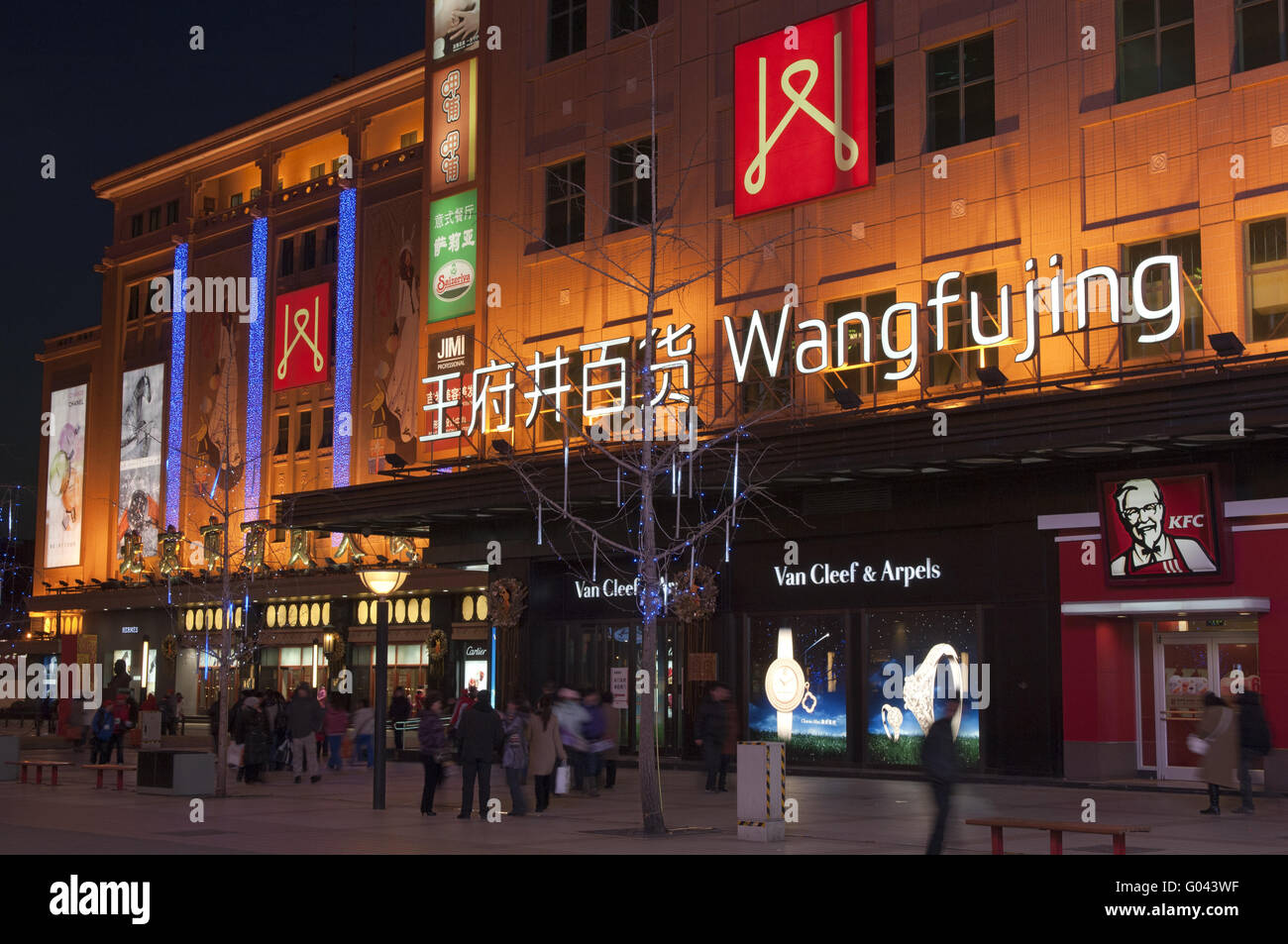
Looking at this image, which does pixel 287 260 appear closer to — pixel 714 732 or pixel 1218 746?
pixel 714 732

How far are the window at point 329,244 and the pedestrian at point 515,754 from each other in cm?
3213

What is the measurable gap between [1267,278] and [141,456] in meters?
47.5

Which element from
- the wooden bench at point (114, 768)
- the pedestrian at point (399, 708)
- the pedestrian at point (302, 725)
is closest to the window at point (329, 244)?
the pedestrian at point (399, 708)

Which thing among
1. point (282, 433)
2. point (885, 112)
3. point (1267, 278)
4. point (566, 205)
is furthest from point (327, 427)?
point (1267, 278)

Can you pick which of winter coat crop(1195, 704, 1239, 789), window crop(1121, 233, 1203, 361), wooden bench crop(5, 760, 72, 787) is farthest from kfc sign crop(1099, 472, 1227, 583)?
wooden bench crop(5, 760, 72, 787)

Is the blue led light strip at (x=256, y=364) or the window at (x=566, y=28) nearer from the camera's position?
the window at (x=566, y=28)

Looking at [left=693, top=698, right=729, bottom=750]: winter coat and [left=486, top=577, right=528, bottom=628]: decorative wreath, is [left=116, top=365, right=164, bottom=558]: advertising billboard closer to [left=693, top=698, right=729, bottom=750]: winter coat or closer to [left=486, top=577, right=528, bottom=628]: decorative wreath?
[left=486, top=577, right=528, bottom=628]: decorative wreath

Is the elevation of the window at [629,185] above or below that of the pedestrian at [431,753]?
above

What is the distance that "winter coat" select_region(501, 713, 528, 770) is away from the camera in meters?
23.4

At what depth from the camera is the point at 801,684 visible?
31391 millimetres

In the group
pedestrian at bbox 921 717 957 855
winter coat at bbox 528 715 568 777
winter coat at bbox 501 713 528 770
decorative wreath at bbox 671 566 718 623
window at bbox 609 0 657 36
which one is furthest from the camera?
window at bbox 609 0 657 36

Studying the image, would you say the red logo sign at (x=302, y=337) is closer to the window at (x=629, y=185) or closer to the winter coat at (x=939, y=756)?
the window at (x=629, y=185)

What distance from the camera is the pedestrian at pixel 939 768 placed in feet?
50.3

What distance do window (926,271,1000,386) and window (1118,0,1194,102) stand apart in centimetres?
414
